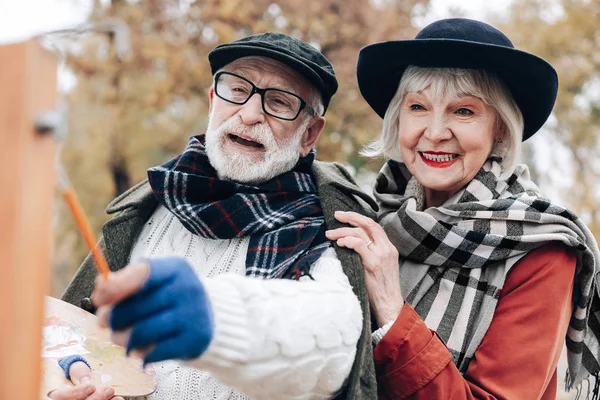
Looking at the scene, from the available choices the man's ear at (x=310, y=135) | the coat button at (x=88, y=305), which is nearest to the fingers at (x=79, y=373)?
the coat button at (x=88, y=305)

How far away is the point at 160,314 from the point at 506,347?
4.39 feet

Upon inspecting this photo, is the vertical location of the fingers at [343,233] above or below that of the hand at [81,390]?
above

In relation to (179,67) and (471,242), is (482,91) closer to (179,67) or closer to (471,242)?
(471,242)

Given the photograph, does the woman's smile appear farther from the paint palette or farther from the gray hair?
the paint palette

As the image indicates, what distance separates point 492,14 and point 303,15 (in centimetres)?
819

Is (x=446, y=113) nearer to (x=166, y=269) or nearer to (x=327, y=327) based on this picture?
(x=327, y=327)

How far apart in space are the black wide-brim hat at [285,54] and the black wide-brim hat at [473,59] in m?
0.20

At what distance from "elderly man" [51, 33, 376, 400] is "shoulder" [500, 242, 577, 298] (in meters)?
0.57

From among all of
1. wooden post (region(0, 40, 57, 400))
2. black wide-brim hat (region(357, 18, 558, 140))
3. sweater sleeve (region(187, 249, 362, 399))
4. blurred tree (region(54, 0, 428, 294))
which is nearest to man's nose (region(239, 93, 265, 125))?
black wide-brim hat (region(357, 18, 558, 140))

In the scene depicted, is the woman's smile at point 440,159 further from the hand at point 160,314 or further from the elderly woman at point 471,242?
the hand at point 160,314

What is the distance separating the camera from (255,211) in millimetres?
2389

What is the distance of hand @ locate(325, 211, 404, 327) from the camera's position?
2.17 m

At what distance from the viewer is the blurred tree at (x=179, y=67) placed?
27.7ft

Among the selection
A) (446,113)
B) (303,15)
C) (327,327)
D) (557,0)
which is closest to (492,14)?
(557,0)
